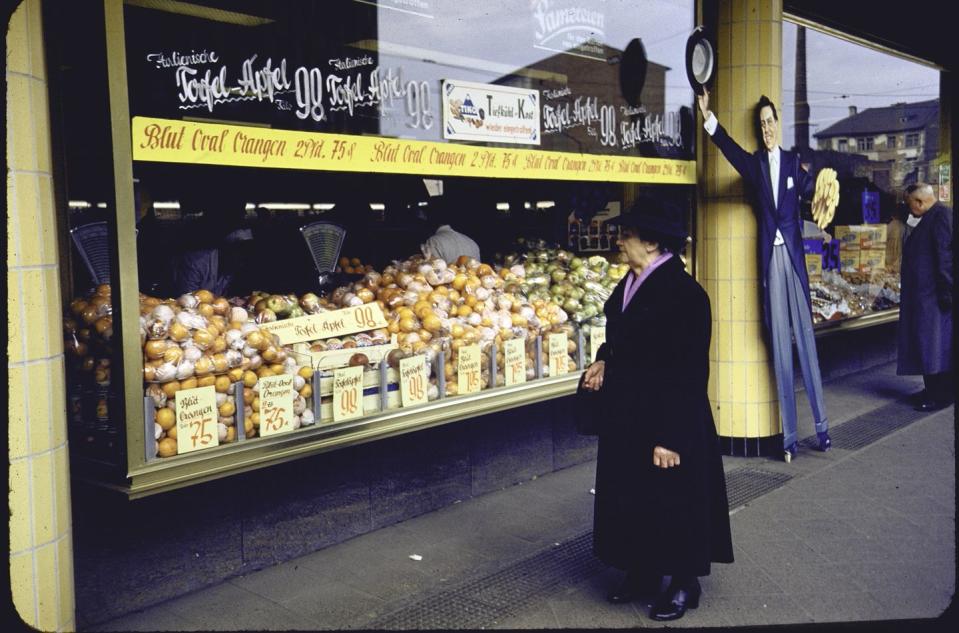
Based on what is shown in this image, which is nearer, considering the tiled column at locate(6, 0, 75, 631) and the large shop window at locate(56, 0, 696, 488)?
the tiled column at locate(6, 0, 75, 631)

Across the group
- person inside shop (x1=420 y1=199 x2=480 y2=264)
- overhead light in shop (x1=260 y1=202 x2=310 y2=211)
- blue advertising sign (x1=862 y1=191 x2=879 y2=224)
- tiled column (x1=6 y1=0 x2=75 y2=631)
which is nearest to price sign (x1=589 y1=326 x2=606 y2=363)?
person inside shop (x1=420 y1=199 x2=480 y2=264)

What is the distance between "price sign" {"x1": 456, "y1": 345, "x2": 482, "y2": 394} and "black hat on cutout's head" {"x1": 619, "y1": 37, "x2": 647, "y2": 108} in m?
2.64

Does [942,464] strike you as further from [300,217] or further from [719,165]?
[300,217]

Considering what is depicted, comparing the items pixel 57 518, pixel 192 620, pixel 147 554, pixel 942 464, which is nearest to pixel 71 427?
pixel 147 554

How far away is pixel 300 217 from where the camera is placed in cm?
835

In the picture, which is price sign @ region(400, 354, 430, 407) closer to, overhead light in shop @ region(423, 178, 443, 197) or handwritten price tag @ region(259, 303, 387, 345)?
handwritten price tag @ region(259, 303, 387, 345)

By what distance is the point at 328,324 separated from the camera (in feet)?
16.5

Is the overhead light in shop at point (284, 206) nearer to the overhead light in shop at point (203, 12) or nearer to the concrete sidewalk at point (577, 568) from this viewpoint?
the overhead light in shop at point (203, 12)

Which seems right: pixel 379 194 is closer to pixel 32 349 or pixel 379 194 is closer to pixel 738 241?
pixel 738 241

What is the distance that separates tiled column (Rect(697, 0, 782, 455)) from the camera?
6309 millimetres

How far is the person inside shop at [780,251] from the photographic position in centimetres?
619

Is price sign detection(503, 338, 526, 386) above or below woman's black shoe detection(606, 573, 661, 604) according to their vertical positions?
above

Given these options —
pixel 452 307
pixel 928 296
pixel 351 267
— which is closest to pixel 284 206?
pixel 351 267

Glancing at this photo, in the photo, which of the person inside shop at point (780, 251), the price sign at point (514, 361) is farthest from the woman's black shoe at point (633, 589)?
the person inside shop at point (780, 251)
